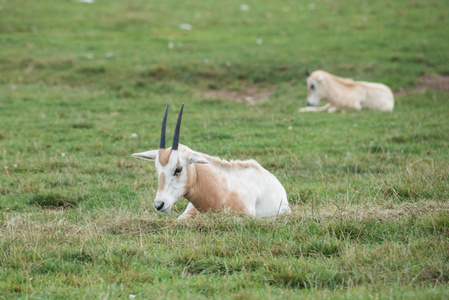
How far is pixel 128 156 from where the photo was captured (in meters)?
10.6

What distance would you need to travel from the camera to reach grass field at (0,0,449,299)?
4859 mm

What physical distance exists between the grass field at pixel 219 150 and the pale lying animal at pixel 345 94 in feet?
1.78

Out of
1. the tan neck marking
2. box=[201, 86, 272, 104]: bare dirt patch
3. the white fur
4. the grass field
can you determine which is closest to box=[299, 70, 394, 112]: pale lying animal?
the grass field

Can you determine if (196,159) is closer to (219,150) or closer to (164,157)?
(164,157)

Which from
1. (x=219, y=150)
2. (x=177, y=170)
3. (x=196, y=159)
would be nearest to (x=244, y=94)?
(x=219, y=150)

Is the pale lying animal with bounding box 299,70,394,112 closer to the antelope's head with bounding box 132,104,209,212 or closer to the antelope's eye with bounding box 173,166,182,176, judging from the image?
the antelope's head with bounding box 132,104,209,212

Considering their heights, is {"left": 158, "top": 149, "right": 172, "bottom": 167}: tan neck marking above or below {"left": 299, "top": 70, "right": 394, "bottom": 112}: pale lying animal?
above

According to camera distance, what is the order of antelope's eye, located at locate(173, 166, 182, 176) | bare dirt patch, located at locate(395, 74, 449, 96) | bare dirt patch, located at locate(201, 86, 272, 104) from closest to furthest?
1. antelope's eye, located at locate(173, 166, 182, 176)
2. bare dirt patch, located at locate(201, 86, 272, 104)
3. bare dirt patch, located at locate(395, 74, 449, 96)

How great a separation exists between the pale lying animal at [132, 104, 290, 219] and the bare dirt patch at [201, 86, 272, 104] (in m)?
9.66

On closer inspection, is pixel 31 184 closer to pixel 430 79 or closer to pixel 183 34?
pixel 430 79

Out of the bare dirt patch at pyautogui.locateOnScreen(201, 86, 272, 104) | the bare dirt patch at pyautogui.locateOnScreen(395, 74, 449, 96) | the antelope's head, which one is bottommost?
the bare dirt patch at pyautogui.locateOnScreen(201, 86, 272, 104)

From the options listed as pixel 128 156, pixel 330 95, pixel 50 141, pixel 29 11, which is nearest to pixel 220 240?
pixel 128 156

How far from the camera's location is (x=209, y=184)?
681 cm

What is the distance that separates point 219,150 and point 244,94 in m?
7.37
